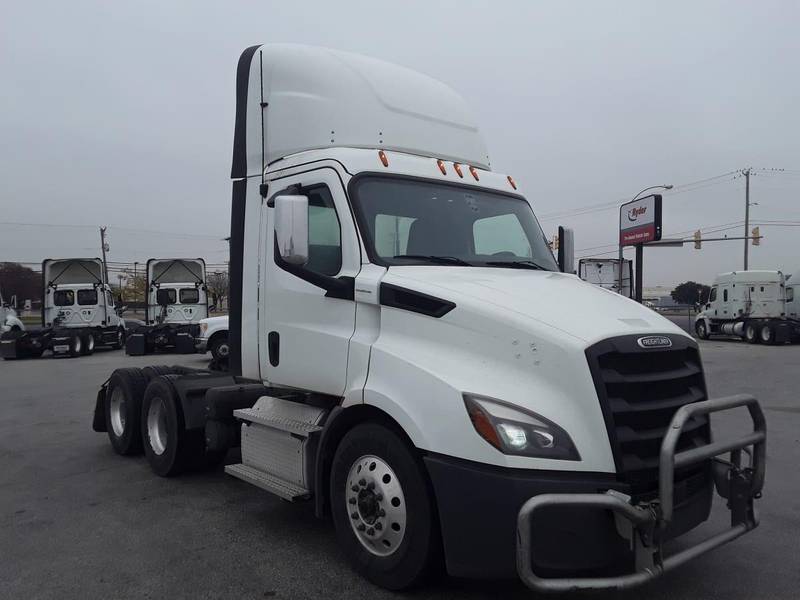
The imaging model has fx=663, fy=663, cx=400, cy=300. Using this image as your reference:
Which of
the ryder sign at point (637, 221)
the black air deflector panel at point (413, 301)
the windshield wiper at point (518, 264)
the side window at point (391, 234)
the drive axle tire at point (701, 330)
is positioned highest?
the ryder sign at point (637, 221)

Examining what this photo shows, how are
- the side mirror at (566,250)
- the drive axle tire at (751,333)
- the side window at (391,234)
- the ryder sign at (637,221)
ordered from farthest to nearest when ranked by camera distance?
the ryder sign at (637,221) < the drive axle tire at (751,333) < the side mirror at (566,250) < the side window at (391,234)

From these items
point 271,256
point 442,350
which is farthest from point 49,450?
point 442,350

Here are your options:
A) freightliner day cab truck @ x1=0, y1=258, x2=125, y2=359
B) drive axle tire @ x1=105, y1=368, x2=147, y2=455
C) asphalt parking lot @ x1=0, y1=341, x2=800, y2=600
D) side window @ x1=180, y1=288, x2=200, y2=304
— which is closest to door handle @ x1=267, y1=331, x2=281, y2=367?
asphalt parking lot @ x1=0, y1=341, x2=800, y2=600

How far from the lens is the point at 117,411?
761 cm

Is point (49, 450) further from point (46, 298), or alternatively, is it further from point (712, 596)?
point (46, 298)

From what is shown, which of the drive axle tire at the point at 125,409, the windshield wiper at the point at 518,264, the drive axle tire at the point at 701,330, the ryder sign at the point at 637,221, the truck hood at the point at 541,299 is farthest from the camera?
the drive axle tire at the point at 701,330

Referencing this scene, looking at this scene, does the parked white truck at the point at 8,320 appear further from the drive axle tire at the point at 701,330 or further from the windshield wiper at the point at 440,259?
the drive axle tire at the point at 701,330

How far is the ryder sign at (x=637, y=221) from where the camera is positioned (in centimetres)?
2908

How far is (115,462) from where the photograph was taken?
23.7ft

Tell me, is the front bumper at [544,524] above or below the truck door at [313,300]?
below

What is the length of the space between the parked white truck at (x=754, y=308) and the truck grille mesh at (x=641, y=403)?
27045 millimetres

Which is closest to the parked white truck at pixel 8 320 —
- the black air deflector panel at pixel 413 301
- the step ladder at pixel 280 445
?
the step ladder at pixel 280 445

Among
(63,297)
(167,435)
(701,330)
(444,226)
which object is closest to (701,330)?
(701,330)

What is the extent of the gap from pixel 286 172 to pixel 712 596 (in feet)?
12.8
